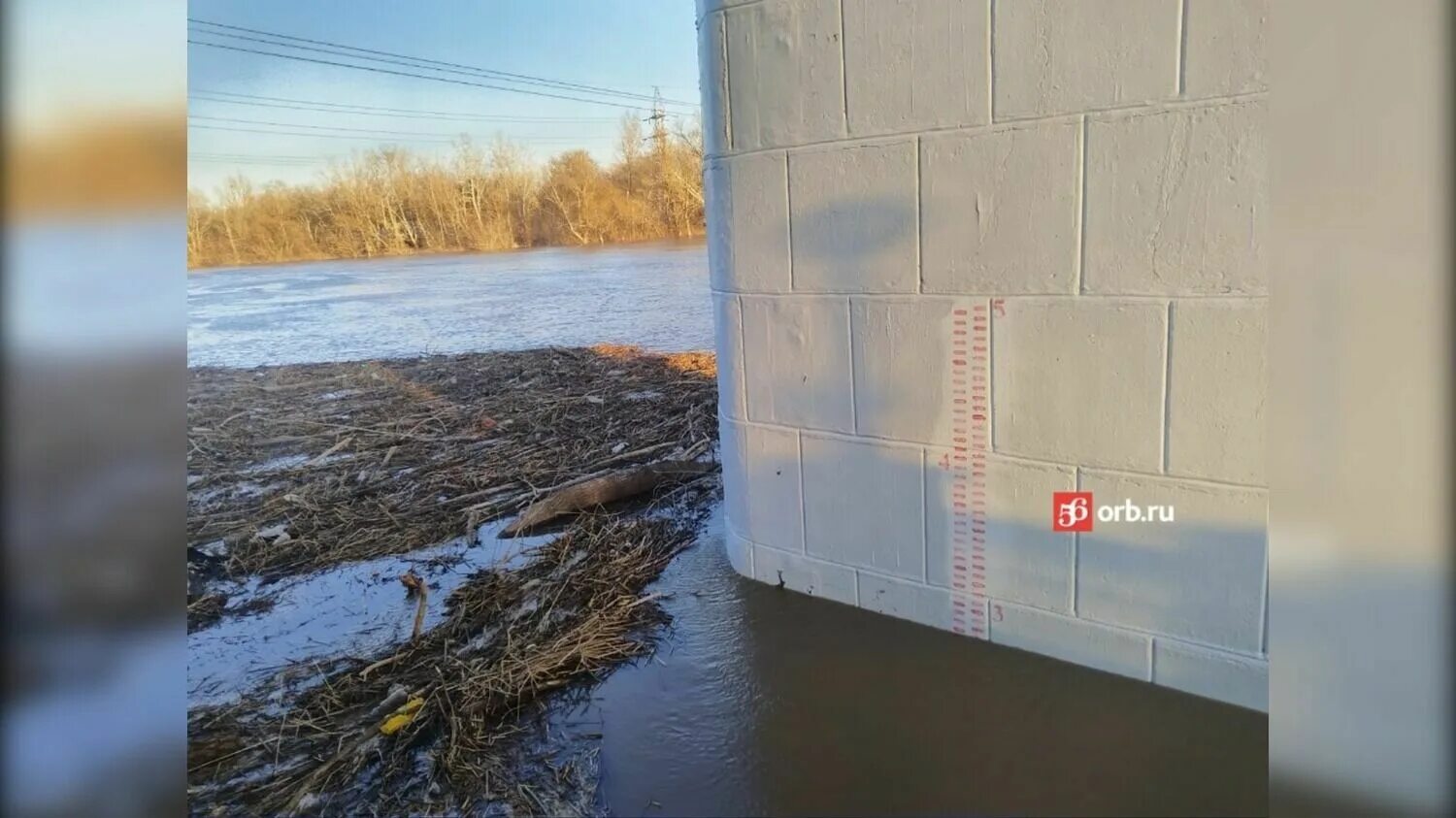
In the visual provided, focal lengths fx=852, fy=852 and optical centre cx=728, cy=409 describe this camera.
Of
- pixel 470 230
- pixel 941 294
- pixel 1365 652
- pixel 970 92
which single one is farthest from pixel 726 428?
pixel 470 230

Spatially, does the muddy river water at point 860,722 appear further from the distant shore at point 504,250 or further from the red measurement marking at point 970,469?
the distant shore at point 504,250

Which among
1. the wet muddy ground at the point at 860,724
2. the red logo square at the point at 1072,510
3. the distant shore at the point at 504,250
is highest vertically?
the distant shore at the point at 504,250

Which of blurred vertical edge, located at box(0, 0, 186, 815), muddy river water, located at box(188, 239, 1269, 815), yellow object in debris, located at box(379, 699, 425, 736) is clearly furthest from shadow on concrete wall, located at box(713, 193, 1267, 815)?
blurred vertical edge, located at box(0, 0, 186, 815)

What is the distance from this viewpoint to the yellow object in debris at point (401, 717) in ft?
6.23

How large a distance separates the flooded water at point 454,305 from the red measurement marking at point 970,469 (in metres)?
5.42

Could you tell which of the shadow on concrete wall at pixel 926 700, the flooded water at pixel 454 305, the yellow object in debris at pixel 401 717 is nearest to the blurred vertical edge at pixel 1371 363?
the shadow on concrete wall at pixel 926 700

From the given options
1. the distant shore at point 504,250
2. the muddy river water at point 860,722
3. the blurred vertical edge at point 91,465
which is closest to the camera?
the blurred vertical edge at point 91,465

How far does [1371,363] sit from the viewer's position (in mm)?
502

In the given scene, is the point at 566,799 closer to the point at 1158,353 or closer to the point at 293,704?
A: the point at 293,704

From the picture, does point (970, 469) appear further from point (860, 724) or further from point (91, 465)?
point (91, 465)

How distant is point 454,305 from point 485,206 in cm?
263

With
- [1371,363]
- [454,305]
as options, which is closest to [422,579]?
[1371,363]

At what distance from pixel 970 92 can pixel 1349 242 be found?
152 centimetres

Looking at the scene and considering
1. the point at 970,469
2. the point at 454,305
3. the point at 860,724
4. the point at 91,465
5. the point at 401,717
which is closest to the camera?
the point at 91,465
